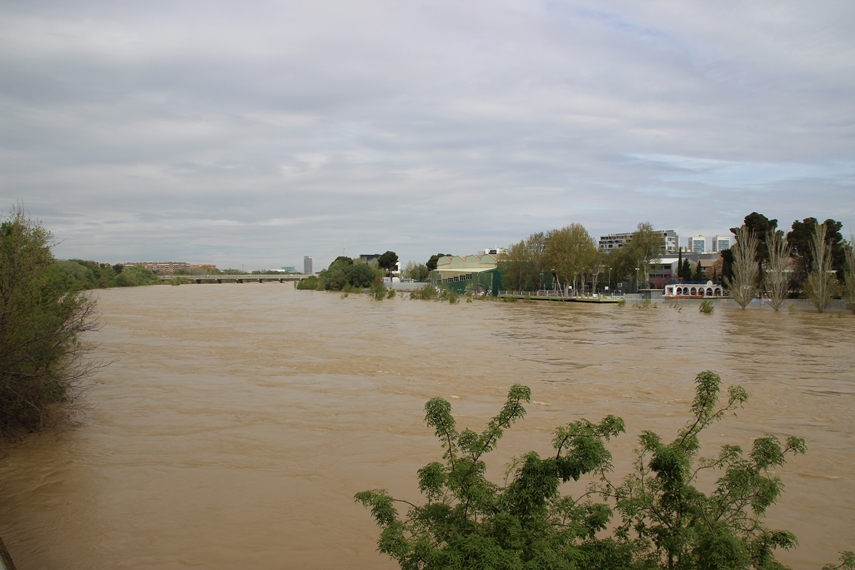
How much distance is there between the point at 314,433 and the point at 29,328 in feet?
14.4

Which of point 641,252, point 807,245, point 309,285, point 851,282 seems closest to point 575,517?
point 851,282

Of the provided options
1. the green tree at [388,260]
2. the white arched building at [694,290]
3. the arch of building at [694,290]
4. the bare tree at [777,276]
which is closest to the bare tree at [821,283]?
the bare tree at [777,276]

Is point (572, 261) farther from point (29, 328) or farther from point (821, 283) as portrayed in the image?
point (29, 328)

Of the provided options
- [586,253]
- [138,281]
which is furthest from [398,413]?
[138,281]

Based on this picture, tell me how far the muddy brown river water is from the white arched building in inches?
1933

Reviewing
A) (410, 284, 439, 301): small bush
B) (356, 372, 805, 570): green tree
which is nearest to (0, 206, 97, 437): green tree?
(356, 372, 805, 570): green tree

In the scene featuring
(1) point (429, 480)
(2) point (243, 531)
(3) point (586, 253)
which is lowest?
(2) point (243, 531)

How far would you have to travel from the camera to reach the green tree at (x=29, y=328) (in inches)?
309

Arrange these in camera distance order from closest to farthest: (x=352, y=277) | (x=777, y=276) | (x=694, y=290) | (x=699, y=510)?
(x=699, y=510) < (x=777, y=276) < (x=694, y=290) < (x=352, y=277)

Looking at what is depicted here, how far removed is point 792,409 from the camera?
11.1m

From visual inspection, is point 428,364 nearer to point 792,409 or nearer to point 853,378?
point 792,409

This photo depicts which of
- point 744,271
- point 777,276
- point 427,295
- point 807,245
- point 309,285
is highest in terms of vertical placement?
point 807,245

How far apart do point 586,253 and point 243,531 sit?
5732 centimetres

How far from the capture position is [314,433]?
9.16 meters
